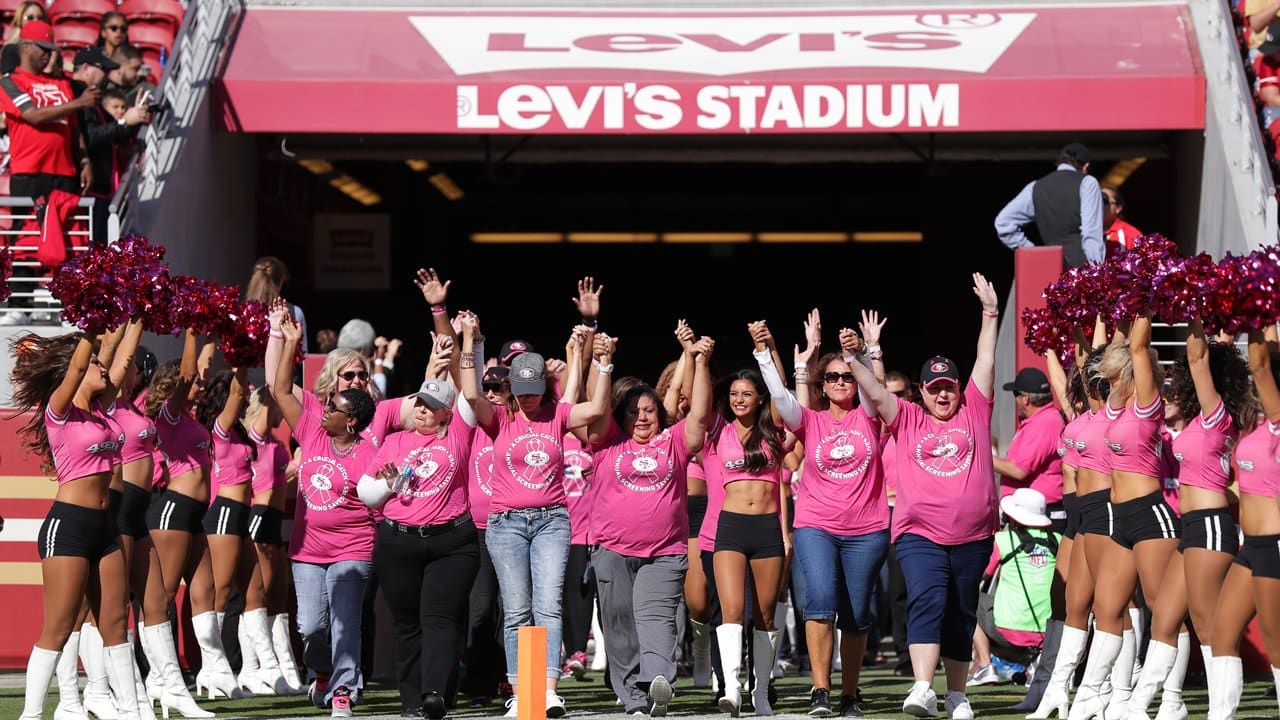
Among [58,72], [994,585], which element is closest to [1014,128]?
[994,585]

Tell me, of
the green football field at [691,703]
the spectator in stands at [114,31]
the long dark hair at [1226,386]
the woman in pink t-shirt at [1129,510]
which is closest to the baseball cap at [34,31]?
the spectator in stands at [114,31]

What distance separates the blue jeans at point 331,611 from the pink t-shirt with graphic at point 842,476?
8.45ft

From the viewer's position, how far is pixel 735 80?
51.3ft

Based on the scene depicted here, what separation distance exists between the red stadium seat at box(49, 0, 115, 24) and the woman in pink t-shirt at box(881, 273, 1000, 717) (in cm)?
1065

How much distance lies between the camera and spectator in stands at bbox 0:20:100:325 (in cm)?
1323

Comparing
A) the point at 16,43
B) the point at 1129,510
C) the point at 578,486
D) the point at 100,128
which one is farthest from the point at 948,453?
the point at 16,43

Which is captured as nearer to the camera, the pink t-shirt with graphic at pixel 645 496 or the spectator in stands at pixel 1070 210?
the pink t-shirt with graphic at pixel 645 496

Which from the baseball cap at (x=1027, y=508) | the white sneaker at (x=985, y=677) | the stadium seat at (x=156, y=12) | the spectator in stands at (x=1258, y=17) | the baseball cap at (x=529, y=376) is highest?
the stadium seat at (x=156, y=12)

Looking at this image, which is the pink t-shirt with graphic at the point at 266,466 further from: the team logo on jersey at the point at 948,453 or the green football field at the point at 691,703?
the team logo on jersey at the point at 948,453

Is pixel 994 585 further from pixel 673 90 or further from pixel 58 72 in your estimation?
pixel 58 72

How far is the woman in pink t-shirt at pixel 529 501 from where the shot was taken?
388 inches

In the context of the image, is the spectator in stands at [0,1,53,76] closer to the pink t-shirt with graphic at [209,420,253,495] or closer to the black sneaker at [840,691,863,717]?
the pink t-shirt with graphic at [209,420,253,495]

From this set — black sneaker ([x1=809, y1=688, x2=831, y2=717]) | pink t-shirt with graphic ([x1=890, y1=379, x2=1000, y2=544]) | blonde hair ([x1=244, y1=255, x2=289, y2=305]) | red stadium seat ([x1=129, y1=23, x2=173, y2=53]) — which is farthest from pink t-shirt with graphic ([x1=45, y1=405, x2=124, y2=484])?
red stadium seat ([x1=129, y1=23, x2=173, y2=53])

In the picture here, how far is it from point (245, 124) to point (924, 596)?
28.1ft
